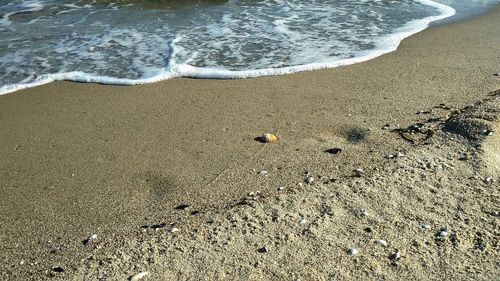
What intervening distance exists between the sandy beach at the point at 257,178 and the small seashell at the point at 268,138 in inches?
3.0

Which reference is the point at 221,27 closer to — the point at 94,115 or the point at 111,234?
the point at 94,115

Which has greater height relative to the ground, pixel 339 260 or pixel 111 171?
pixel 339 260

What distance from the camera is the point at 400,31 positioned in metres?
6.85

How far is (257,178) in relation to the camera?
3.36 m

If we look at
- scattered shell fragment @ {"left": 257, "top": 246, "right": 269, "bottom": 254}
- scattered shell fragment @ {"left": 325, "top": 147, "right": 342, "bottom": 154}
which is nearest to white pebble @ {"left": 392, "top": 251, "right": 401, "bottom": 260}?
scattered shell fragment @ {"left": 257, "top": 246, "right": 269, "bottom": 254}

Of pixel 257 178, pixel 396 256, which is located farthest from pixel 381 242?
pixel 257 178

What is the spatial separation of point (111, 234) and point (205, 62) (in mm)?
3293

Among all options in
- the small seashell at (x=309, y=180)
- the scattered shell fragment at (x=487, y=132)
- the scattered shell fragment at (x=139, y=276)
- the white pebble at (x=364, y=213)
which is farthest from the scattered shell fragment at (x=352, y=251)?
the scattered shell fragment at (x=487, y=132)

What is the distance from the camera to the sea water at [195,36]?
5656 mm

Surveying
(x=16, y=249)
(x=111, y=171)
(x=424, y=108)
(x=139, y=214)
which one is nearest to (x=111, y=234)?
(x=139, y=214)

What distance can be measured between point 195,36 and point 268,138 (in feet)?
11.4

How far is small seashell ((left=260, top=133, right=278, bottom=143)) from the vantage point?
3855mm

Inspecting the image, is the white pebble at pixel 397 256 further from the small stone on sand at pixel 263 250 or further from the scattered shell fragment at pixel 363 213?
the small stone on sand at pixel 263 250

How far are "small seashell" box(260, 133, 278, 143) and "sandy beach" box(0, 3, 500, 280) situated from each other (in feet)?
0.25
